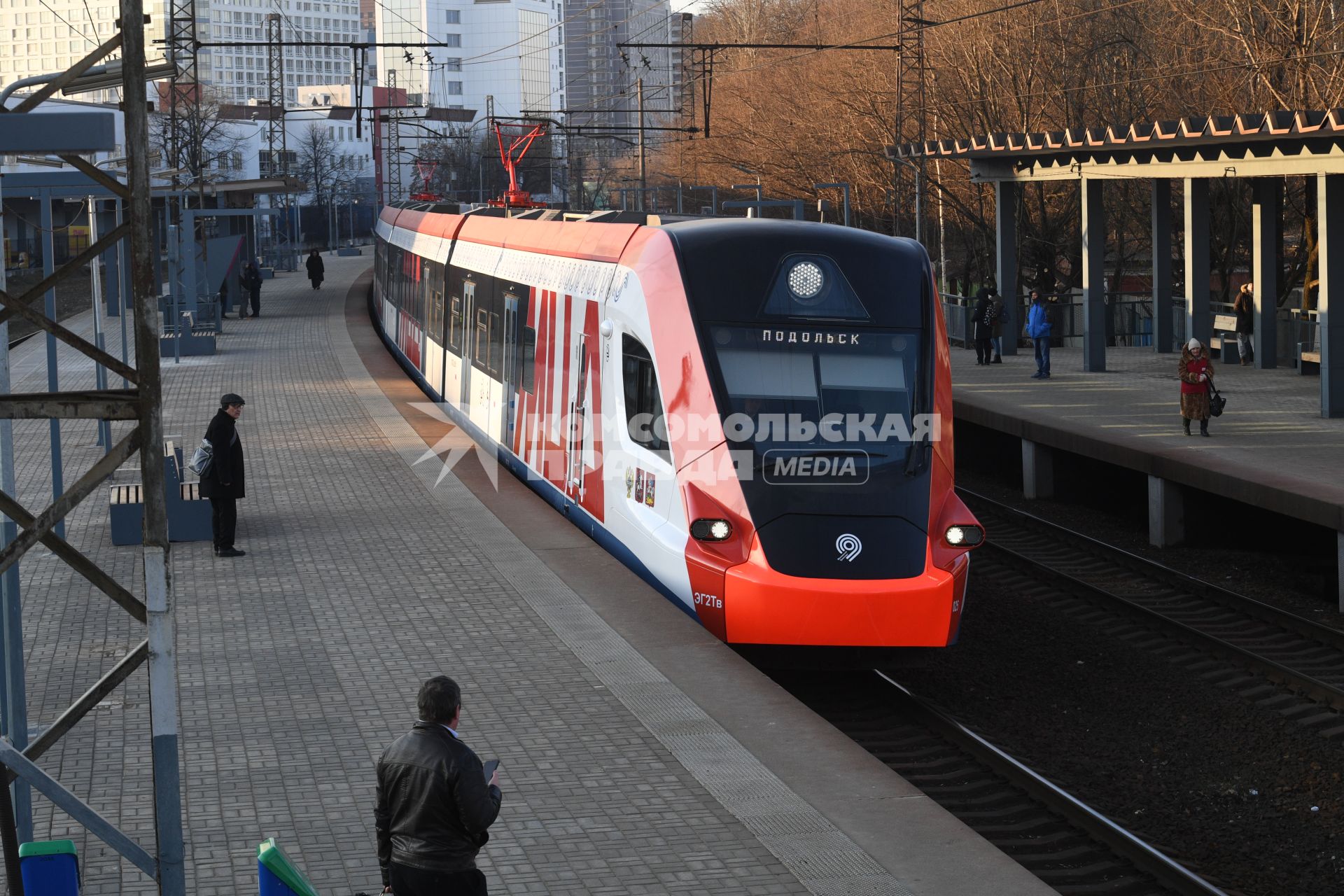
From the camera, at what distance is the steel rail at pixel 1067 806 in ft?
25.0

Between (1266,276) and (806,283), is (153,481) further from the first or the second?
(1266,276)

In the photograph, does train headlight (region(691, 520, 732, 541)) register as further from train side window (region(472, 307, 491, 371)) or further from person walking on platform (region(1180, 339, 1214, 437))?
person walking on platform (region(1180, 339, 1214, 437))

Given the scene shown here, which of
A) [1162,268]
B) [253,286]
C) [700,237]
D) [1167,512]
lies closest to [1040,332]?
[1162,268]

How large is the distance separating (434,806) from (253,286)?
37.9 m

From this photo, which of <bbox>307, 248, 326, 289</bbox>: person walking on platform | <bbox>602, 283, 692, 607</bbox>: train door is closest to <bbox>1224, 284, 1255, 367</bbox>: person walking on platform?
<bbox>602, 283, 692, 607</bbox>: train door

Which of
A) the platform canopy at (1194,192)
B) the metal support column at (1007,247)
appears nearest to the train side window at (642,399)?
the platform canopy at (1194,192)

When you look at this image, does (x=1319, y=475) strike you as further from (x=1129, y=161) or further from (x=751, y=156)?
(x=751, y=156)

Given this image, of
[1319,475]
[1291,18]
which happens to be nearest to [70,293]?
[1291,18]

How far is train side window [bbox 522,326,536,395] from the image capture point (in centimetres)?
1512

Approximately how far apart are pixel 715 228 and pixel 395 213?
914 inches

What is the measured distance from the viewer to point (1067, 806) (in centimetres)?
859

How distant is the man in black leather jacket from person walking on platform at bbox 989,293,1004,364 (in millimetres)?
23453

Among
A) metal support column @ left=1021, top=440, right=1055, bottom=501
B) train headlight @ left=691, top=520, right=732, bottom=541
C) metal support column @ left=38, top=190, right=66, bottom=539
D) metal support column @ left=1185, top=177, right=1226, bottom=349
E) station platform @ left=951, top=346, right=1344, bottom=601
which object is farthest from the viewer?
metal support column @ left=1185, top=177, right=1226, bottom=349

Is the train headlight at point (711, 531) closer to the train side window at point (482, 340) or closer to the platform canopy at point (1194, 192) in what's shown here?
the train side window at point (482, 340)
